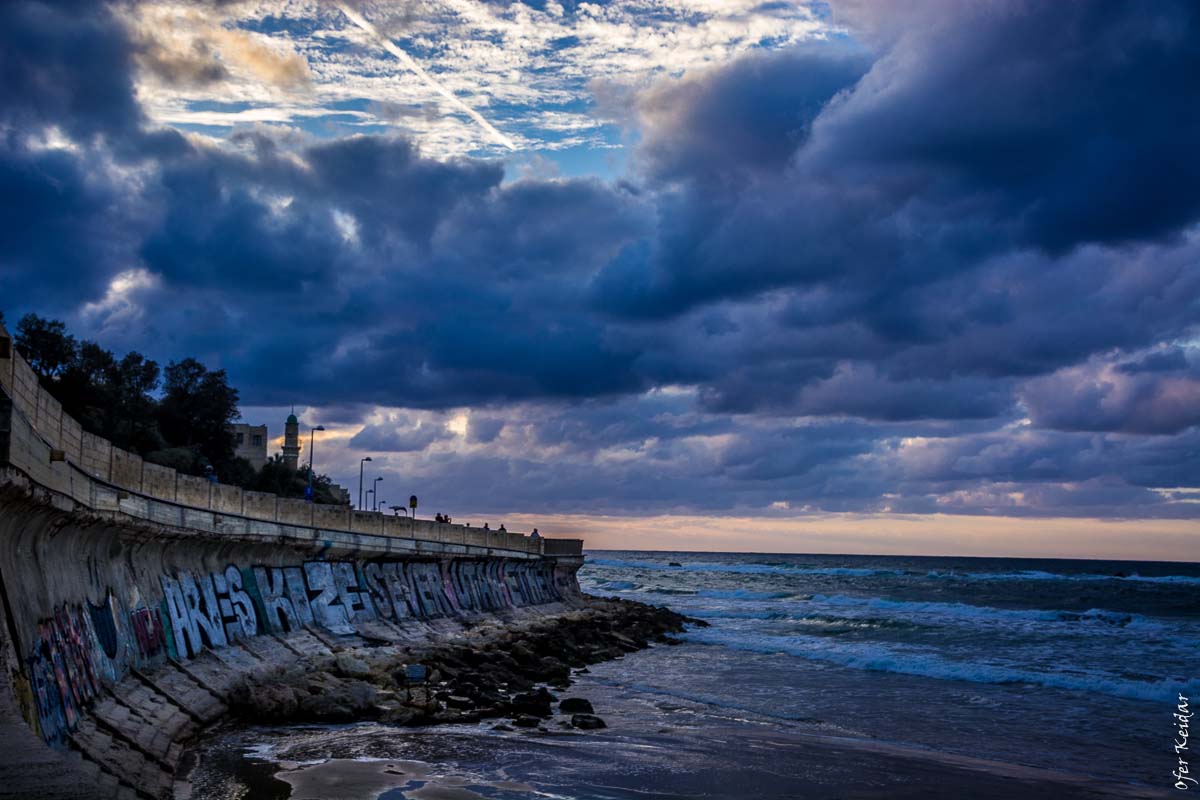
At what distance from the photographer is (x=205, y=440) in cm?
8094

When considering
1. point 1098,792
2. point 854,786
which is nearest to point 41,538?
point 854,786

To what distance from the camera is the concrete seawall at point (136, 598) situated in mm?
11609

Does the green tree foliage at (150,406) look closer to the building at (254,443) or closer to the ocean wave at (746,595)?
the building at (254,443)

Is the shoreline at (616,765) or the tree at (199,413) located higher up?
the tree at (199,413)

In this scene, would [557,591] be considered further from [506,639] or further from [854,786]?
[854,786]

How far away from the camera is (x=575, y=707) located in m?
24.4

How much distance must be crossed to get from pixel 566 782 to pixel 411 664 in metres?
11.9

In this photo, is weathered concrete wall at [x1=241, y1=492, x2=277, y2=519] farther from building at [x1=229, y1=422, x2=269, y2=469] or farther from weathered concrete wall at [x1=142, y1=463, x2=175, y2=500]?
building at [x1=229, y1=422, x2=269, y2=469]

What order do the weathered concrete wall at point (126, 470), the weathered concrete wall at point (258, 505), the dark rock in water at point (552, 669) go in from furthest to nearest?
the dark rock in water at point (552, 669), the weathered concrete wall at point (258, 505), the weathered concrete wall at point (126, 470)

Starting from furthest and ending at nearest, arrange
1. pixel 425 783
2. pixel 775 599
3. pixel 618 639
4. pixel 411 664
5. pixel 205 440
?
pixel 775 599
pixel 205 440
pixel 618 639
pixel 411 664
pixel 425 783

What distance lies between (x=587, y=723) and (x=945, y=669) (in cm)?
1858

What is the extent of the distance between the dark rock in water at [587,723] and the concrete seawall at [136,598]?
6989 millimetres

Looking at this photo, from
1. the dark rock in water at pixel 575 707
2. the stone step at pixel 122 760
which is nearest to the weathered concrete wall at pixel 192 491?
the stone step at pixel 122 760

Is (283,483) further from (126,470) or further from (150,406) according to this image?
(126,470)
